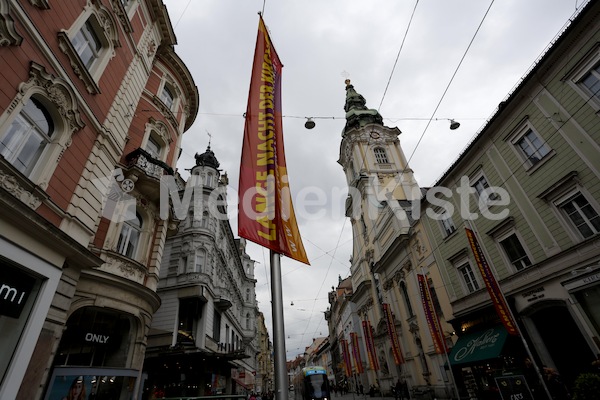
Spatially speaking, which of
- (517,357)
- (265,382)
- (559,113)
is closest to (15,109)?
(559,113)

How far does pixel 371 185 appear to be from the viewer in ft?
112

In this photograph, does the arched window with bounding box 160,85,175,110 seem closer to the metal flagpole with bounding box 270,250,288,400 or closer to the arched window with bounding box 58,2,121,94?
the arched window with bounding box 58,2,121,94

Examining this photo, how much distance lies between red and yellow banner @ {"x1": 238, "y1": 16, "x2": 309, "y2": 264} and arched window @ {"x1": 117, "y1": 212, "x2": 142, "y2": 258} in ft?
25.8

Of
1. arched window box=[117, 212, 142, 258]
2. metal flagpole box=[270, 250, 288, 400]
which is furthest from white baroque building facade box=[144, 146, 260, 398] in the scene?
metal flagpole box=[270, 250, 288, 400]

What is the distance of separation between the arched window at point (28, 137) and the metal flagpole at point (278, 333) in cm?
633

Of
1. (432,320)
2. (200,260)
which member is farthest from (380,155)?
(200,260)

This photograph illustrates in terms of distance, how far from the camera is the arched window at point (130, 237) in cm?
1077

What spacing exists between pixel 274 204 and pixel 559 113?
41.4 feet

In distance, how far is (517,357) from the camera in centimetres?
1264

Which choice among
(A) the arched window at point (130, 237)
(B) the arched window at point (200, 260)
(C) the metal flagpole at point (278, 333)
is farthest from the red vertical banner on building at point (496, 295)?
(B) the arched window at point (200, 260)

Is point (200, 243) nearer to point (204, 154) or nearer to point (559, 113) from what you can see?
point (204, 154)

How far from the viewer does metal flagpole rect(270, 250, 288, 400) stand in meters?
3.53

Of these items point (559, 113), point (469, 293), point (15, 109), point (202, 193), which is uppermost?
point (202, 193)

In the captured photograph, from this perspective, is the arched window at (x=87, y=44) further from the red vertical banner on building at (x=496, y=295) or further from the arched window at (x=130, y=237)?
the red vertical banner on building at (x=496, y=295)
